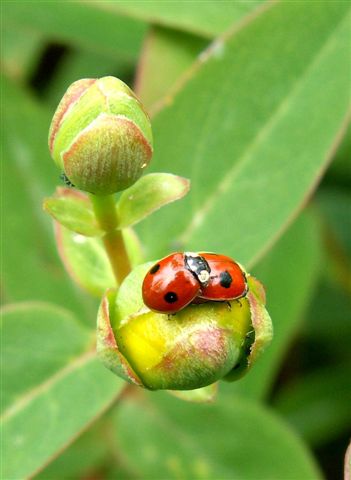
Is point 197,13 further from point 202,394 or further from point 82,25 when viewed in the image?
point 202,394

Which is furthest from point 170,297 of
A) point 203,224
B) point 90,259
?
point 203,224

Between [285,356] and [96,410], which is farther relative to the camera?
[285,356]

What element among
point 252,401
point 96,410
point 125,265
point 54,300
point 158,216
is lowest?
point 252,401

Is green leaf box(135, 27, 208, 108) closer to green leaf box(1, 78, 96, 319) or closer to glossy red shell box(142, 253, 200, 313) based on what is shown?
green leaf box(1, 78, 96, 319)

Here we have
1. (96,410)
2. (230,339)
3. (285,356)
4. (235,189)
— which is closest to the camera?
(230,339)

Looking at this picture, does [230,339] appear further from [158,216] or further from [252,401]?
[252,401]

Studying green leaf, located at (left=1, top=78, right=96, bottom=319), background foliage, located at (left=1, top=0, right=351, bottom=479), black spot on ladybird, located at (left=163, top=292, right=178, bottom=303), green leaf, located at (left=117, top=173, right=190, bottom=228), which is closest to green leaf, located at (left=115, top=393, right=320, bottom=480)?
background foliage, located at (left=1, top=0, right=351, bottom=479)

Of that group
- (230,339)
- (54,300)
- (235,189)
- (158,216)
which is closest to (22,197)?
(54,300)
